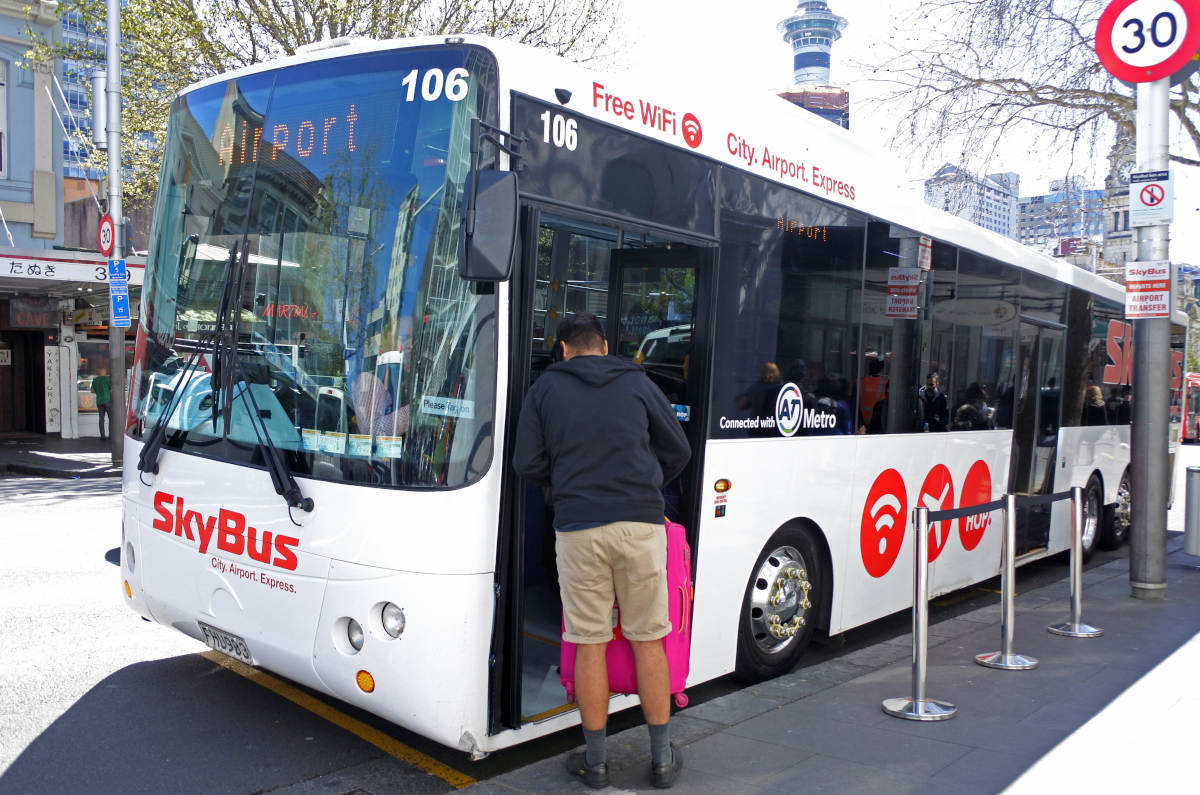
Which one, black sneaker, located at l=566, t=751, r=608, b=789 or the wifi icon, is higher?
the wifi icon

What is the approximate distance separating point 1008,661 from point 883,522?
1.14 m

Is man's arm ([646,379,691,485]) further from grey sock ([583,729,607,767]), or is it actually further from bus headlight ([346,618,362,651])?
bus headlight ([346,618,362,651])

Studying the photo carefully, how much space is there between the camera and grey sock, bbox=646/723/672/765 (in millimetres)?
4246

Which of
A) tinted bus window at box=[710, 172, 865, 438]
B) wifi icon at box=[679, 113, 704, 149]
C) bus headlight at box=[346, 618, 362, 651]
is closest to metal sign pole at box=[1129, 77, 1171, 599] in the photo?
tinted bus window at box=[710, 172, 865, 438]

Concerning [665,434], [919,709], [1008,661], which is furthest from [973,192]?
[665,434]

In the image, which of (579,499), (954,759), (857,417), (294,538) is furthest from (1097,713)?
(294,538)

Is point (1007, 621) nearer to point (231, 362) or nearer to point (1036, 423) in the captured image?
point (1036, 423)

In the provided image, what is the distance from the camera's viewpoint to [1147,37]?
8125 millimetres

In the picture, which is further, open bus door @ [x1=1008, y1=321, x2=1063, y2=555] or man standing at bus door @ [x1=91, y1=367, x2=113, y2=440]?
man standing at bus door @ [x1=91, y1=367, x2=113, y2=440]

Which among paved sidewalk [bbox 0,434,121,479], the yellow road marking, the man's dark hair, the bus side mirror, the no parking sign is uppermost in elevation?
the no parking sign

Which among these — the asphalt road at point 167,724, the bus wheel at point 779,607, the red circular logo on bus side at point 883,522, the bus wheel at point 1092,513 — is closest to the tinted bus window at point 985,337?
the red circular logo on bus side at point 883,522

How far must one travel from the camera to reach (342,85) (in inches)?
170

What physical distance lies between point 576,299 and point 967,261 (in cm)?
391

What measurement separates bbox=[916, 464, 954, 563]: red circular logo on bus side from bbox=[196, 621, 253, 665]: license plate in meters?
4.71
